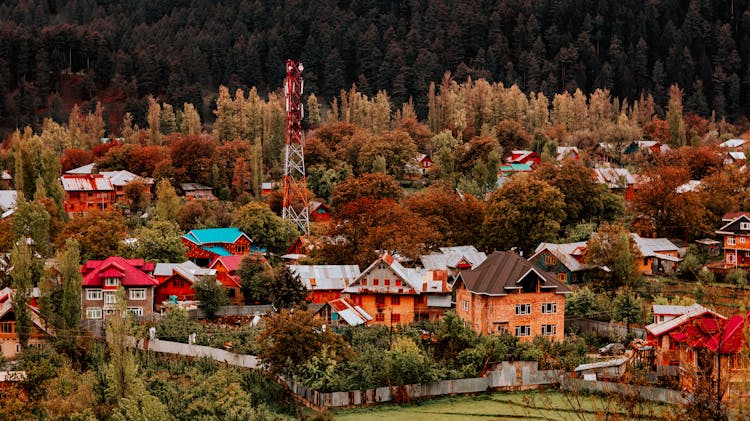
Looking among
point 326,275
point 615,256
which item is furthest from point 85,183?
point 615,256

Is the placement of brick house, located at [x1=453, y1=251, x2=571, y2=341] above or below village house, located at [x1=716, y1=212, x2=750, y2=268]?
Answer: below

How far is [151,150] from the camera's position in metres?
80.1

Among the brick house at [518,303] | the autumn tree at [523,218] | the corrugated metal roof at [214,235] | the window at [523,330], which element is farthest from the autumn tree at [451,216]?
the window at [523,330]

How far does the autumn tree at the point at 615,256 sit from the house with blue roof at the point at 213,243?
1934cm

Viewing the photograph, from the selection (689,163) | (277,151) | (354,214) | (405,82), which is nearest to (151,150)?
→ (277,151)

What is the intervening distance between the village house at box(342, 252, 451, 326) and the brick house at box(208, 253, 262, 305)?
5.63m

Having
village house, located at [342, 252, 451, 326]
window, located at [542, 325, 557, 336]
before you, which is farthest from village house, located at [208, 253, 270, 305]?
window, located at [542, 325, 557, 336]

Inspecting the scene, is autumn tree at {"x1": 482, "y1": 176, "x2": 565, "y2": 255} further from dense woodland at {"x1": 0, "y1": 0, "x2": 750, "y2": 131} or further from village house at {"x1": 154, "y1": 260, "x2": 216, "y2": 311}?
dense woodland at {"x1": 0, "y1": 0, "x2": 750, "y2": 131}

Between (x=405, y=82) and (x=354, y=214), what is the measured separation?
76757 mm

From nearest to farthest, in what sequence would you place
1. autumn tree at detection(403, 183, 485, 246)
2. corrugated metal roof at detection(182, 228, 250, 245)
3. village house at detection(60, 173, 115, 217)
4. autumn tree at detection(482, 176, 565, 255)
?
autumn tree at detection(482, 176, 565, 255) < autumn tree at detection(403, 183, 485, 246) < corrugated metal roof at detection(182, 228, 250, 245) < village house at detection(60, 173, 115, 217)

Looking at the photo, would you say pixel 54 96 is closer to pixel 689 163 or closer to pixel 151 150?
pixel 151 150

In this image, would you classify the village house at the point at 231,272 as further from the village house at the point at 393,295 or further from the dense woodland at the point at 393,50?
the dense woodland at the point at 393,50

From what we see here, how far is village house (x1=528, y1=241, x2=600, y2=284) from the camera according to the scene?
186 feet

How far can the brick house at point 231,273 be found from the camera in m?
53.9
